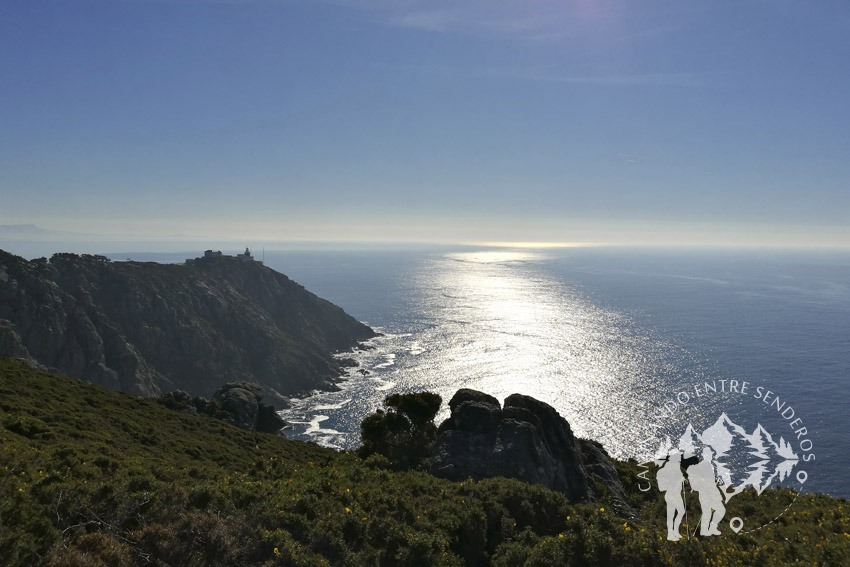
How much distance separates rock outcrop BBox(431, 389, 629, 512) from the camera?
29062mm

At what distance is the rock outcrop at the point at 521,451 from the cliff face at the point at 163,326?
9674 centimetres

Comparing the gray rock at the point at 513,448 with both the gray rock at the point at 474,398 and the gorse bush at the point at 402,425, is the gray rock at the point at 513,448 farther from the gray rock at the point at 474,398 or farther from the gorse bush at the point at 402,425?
the gorse bush at the point at 402,425

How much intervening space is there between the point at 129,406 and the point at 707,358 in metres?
168

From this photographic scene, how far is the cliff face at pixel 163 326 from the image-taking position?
105125 mm

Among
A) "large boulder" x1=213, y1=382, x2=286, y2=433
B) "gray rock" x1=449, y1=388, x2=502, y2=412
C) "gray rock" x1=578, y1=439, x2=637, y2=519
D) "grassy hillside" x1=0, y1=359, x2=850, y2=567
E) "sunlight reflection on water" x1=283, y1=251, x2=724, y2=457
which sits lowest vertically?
"sunlight reflection on water" x1=283, y1=251, x2=724, y2=457

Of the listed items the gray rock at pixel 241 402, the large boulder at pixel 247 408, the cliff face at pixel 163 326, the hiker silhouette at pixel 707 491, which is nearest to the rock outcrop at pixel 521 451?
the hiker silhouette at pixel 707 491

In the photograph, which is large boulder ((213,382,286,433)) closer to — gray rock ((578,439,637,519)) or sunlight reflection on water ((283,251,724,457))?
sunlight reflection on water ((283,251,724,457))

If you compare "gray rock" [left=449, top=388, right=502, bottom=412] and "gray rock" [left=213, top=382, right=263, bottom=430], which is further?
"gray rock" [left=213, top=382, right=263, bottom=430]

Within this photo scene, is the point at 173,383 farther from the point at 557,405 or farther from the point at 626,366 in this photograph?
the point at 626,366

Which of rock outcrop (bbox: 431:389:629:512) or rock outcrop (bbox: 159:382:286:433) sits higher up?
rock outcrop (bbox: 431:389:629:512)

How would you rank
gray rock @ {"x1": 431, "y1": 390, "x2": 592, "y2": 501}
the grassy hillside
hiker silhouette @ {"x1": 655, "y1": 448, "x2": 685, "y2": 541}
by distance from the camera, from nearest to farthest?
the grassy hillside, hiker silhouette @ {"x1": 655, "y1": 448, "x2": 685, "y2": 541}, gray rock @ {"x1": 431, "y1": 390, "x2": 592, "y2": 501}

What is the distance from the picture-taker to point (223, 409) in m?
66.6

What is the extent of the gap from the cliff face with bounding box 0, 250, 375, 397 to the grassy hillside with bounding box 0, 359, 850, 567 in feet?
308

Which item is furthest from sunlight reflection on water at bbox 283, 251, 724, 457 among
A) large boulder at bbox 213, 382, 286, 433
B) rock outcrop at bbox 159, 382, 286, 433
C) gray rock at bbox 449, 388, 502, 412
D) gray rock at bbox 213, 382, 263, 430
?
gray rock at bbox 449, 388, 502, 412
